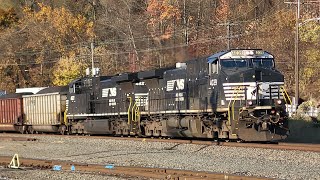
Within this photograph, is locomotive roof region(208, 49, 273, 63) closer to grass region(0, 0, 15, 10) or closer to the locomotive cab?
the locomotive cab

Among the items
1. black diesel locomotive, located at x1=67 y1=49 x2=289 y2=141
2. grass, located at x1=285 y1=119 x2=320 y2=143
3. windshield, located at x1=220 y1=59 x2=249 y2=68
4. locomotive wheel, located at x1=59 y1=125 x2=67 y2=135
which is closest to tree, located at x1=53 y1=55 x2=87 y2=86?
locomotive wheel, located at x1=59 y1=125 x2=67 y2=135

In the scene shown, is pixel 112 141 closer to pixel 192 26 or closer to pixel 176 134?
pixel 176 134

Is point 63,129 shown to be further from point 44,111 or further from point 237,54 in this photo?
point 237,54

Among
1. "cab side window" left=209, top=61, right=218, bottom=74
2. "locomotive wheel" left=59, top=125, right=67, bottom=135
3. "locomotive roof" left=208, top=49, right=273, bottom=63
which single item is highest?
"locomotive roof" left=208, top=49, right=273, bottom=63

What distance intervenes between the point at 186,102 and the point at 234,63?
11.2 ft

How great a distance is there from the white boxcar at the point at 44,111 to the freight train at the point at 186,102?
0.23 feet

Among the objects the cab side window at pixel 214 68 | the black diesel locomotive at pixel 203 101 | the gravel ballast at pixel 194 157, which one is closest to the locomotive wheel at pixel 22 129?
the black diesel locomotive at pixel 203 101

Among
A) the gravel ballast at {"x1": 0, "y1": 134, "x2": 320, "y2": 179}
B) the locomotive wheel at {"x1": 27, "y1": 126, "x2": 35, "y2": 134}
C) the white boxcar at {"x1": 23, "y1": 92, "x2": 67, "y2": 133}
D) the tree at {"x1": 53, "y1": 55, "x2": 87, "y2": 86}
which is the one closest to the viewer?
the gravel ballast at {"x1": 0, "y1": 134, "x2": 320, "y2": 179}

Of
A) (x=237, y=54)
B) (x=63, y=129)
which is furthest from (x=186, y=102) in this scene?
(x=63, y=129)

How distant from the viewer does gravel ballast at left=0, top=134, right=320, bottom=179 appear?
1288 cm

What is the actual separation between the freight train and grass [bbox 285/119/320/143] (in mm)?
4985

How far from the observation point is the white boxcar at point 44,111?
109ft

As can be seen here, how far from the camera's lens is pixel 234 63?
63.8ft

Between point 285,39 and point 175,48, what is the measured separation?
12.5 m
